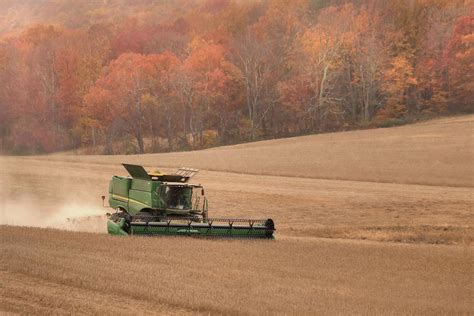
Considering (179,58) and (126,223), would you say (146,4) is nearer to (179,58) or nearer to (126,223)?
(179,58)

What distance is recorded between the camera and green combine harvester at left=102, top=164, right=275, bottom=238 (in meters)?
21.4

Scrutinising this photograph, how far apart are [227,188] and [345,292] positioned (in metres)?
23.1

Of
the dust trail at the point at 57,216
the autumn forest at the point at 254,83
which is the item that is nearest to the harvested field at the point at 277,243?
the dust trail at the point at 57,216

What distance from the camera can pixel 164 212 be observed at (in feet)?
74.5

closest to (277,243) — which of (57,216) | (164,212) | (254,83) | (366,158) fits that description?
(164,212)

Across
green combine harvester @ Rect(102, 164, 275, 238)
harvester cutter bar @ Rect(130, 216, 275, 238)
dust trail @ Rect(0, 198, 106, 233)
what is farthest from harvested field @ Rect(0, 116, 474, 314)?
green combine harvester @ Rect(102, 164, 275, 238)

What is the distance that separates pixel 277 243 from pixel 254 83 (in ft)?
211

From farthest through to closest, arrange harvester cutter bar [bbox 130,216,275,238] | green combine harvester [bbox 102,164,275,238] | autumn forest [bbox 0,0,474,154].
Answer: autumn forest [bbox 0,0,474,154], green combine harvester [bbox 102,164,275,238], harvester cutter bar [bbox 130,216,275,238]

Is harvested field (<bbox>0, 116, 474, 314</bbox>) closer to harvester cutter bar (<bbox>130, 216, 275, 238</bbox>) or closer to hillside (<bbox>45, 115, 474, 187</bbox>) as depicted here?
hillside (<bbox>45, 115, 474, 187</bbox>)

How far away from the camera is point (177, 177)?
23562 millimetres

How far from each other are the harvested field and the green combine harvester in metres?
1.02

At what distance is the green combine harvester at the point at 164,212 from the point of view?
70.1 ft

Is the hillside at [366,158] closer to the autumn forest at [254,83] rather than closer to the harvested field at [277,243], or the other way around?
the harvested field at [277,243]

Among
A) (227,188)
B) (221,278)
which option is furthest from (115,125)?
(221,278)
